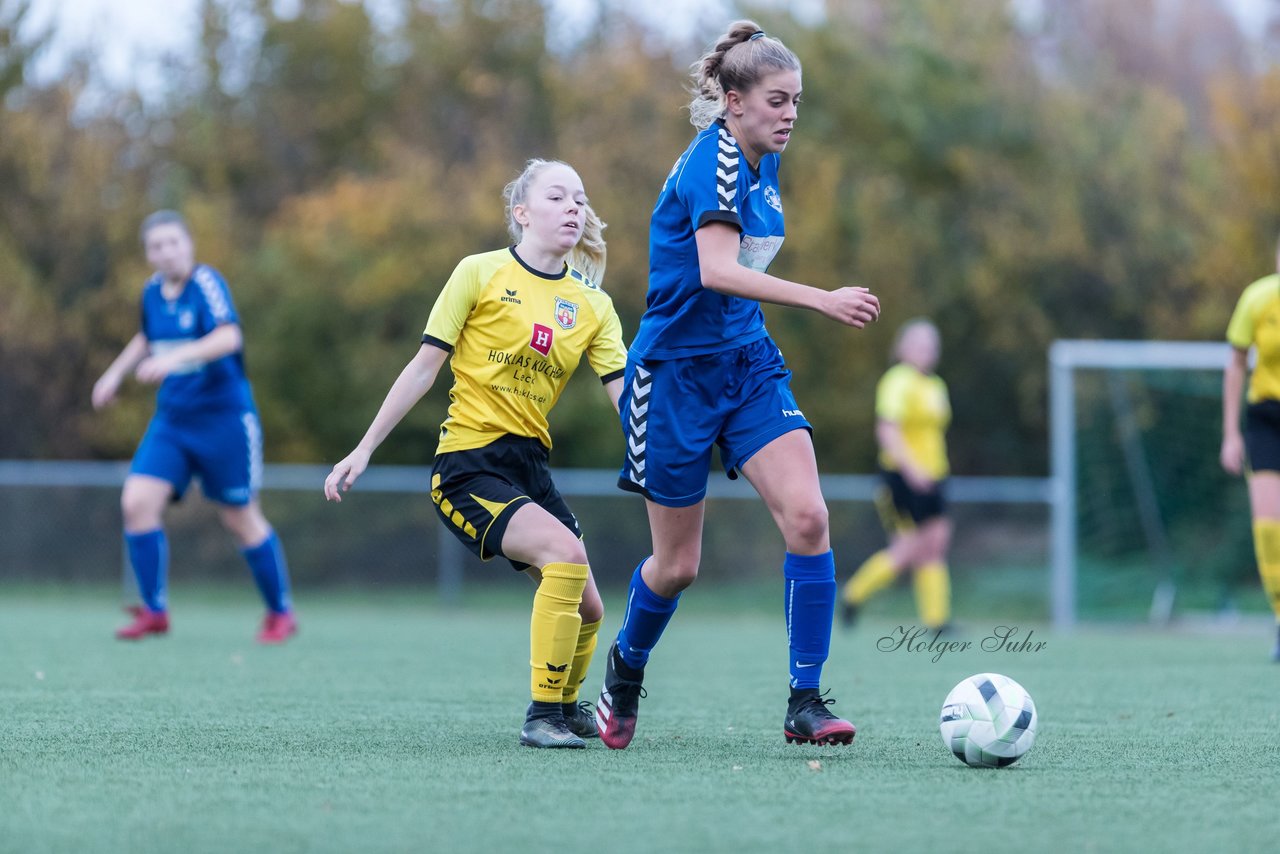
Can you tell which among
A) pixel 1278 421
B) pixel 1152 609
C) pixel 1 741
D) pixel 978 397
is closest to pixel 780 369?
pixel 1 741

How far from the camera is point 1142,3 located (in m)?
31.0

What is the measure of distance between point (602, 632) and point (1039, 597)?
17.8 ft

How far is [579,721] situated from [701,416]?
109cm

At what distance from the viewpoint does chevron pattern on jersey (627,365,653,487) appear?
492 cm

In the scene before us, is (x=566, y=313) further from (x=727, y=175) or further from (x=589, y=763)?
(x=589, y=763)

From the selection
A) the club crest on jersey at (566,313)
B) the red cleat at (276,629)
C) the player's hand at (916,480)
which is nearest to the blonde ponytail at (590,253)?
the club crest on jersey at (566,313)

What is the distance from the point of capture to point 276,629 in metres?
9.28

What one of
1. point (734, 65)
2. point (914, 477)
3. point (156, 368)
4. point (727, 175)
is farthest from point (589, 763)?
point (914, 477)

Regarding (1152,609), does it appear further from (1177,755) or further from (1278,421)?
(1177,755)

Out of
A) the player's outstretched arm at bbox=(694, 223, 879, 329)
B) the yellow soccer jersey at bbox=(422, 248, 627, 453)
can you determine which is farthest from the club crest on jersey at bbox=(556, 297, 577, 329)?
the player's outstretched arm at bbox=(694, 223, 879, 329)

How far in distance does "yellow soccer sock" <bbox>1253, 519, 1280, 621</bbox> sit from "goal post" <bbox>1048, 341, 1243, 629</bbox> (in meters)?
4.90

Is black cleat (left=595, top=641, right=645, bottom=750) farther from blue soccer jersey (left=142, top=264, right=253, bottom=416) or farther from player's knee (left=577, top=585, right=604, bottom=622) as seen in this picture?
blue soccer jersey (left=142, top=264, right=253, bottom=416)

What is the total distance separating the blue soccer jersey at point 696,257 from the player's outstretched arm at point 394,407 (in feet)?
2.10

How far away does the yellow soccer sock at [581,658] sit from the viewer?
521 centimetres
